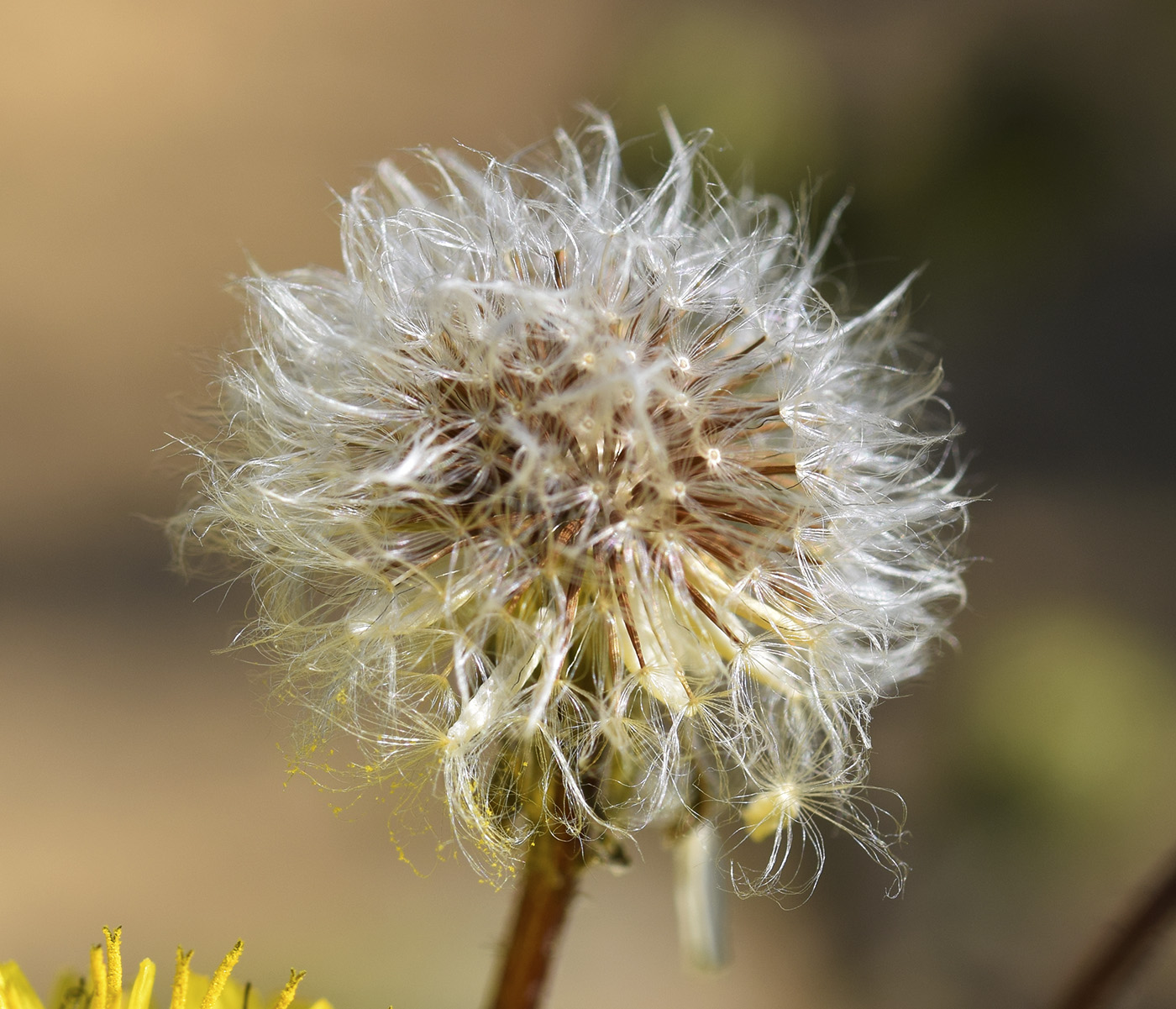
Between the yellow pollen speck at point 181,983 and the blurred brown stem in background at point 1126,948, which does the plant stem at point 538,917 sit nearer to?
the yellow pollen speck at point 181,983

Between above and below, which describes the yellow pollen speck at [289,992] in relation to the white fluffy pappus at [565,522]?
below

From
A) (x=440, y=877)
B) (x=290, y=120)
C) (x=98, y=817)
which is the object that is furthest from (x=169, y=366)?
(x=440, y=877)

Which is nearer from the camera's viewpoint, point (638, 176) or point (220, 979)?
point (220, 979)

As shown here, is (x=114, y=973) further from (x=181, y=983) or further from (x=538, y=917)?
(x=538, y=917)

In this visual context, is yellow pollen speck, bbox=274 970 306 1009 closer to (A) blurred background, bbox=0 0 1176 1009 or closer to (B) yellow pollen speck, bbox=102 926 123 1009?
(B) yellow pollen speck, bbox=102 926 123 1009

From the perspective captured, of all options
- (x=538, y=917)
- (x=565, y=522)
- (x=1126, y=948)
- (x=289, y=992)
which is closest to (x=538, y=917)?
(x=538, y=917)

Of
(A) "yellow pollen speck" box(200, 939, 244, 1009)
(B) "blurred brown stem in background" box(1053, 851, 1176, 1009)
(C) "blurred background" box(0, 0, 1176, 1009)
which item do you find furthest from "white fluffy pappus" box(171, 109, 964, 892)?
(C) "blurred background" box(0, 0, 1176, 1009)

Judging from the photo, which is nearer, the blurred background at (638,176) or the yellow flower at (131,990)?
the yellow flower at (131,990)

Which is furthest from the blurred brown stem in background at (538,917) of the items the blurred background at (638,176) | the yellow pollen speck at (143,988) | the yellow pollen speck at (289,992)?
the blurred background at (638,176)

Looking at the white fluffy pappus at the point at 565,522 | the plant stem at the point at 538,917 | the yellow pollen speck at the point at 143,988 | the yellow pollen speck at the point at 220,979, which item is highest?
the white fluffy pappus at the point at 565,522
